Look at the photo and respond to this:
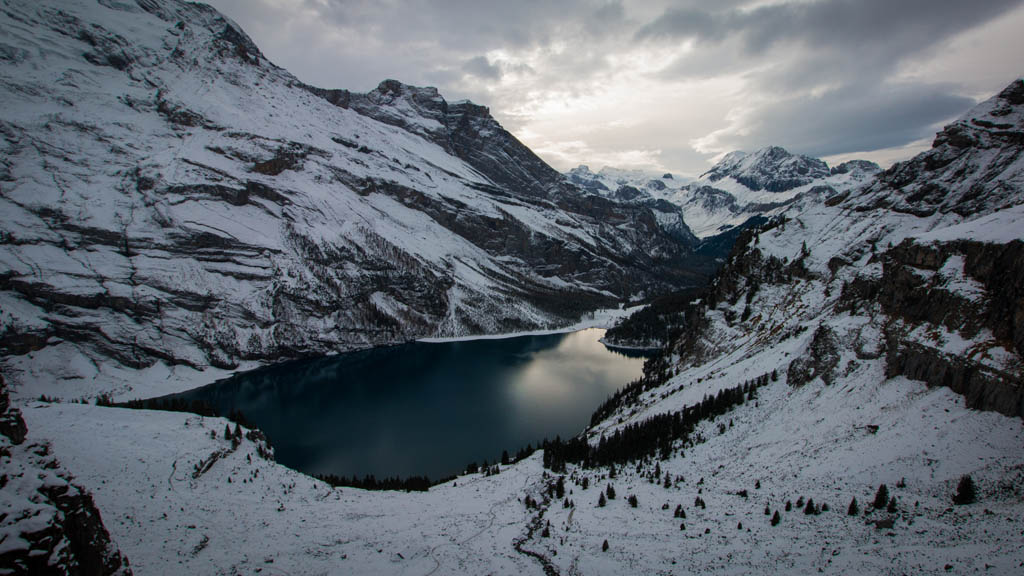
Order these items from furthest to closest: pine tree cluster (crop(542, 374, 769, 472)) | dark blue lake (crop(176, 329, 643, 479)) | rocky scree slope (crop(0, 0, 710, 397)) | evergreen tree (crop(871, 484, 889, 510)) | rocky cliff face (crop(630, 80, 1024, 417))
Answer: rocky scree slope (crop(0, 0, 710, 397)) → dark blue lake (crop(176, 329, 643, 479)) → pine tree cluster (crop(542, 374, 769, 472)) → rocky cliff face (crop(630, 80, 1024, 417)) → evergreen tree (crop(871, 484, 889, 510))

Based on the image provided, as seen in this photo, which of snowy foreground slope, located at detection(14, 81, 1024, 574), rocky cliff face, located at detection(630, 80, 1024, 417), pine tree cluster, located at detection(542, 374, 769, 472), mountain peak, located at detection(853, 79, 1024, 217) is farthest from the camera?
mountain peak, located at detection(853, 79, 1024, 217)

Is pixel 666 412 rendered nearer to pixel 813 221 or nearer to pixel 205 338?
pixel 813 221

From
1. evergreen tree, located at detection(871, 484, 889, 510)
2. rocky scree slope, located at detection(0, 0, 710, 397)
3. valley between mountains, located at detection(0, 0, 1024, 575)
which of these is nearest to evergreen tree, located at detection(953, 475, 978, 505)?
valley between mountains, located at detection(0, 0, 1024, 575)

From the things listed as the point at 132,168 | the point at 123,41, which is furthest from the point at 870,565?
the point at 123,41

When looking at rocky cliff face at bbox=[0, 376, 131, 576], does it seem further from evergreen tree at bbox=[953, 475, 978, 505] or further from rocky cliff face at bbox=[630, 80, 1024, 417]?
rocky cliff face at bbox=[630, 80, 1024, 417]

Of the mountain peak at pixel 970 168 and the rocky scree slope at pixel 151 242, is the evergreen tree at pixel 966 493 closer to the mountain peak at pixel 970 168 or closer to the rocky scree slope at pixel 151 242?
the mountain peak at pixel 970 168

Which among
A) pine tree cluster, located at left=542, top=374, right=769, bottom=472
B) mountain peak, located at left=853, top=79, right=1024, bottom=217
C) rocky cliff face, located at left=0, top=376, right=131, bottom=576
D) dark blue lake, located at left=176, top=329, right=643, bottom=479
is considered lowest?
dark blue lake, located at left=176, top=329, right=643, bottom=479
